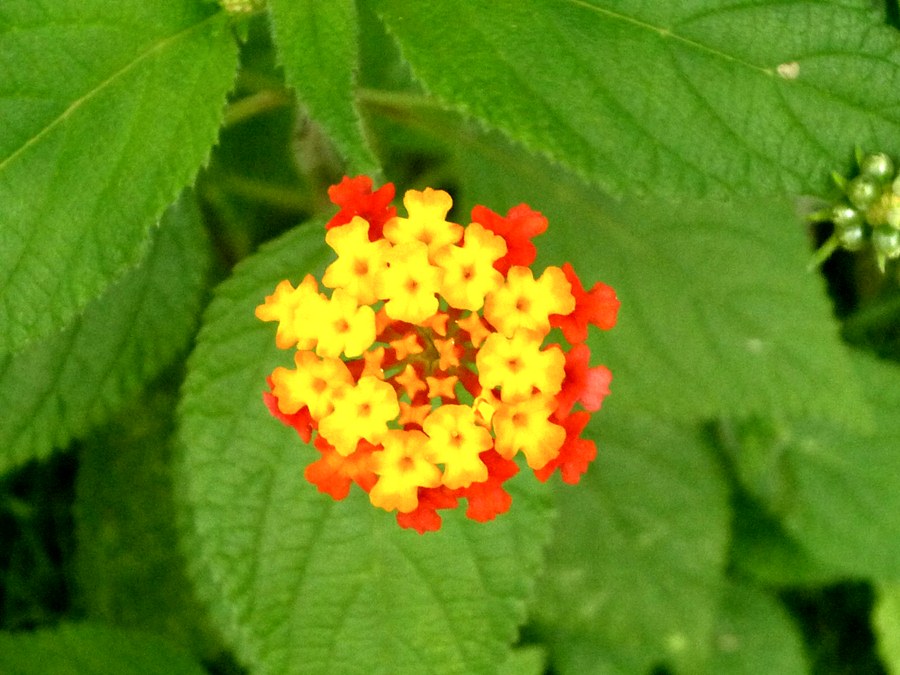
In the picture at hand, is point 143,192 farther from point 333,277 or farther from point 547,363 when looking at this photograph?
point 547,363

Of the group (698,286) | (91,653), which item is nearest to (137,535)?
(91,653)

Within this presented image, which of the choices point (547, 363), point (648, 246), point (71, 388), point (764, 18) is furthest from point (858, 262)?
point (71, 388)

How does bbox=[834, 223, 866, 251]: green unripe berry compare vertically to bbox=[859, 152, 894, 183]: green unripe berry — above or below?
below

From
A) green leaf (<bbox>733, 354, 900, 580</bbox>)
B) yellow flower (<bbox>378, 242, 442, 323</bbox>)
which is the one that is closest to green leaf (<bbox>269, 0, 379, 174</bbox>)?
yellow flower (<bbox>378, 242, 442, 323</bbox>)

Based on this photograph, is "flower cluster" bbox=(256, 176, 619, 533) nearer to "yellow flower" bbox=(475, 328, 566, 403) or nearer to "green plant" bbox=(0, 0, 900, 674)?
"yellow flower" bbox=(475, 328, 566, 403)

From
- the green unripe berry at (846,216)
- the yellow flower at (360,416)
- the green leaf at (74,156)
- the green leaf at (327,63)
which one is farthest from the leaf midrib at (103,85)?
the green unripe berry at (846,216)

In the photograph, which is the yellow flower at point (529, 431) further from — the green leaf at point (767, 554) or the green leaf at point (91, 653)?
the green leaf at point (767, 554)

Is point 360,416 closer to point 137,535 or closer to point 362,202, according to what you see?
point 362,202
